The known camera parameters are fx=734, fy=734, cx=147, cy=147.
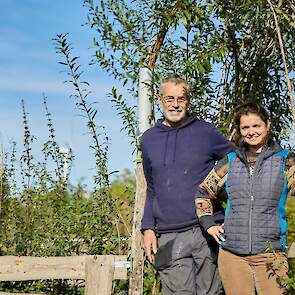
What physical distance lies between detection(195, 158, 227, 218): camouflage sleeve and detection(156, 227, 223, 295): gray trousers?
20 cm

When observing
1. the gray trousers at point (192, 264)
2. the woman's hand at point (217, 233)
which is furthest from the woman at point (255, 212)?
the gray trousers at point (192, 264)

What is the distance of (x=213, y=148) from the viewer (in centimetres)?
450

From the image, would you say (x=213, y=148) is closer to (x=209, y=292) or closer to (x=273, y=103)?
(x=209, y=292)

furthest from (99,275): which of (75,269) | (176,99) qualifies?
(176,99)

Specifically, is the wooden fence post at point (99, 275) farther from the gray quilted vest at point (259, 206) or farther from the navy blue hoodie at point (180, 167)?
the gray quilted vest at point (259, 206)

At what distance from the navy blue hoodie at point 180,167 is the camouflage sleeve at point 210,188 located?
102 millimetres

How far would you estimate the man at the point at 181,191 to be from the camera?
14.6 feet

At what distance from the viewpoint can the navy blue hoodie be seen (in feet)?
14.6

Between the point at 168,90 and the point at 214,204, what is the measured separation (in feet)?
2.48

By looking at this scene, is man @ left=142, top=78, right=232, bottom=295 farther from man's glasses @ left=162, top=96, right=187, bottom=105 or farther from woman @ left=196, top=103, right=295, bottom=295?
woman @ left=196, top=103, right=295, bottom=295

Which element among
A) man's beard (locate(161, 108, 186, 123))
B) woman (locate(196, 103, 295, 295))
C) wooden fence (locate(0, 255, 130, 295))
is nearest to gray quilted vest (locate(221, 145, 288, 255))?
woman (locate(196, 103, 295, 295))

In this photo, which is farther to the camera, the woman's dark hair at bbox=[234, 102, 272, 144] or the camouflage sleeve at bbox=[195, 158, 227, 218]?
the camouflage sleeve at bbox=[195, 158, 227, 218]

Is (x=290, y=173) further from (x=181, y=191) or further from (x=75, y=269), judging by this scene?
(x=75, y=269)

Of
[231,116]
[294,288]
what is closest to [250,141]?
[294,288]
